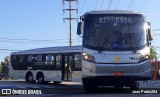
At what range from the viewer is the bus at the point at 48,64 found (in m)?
27.5

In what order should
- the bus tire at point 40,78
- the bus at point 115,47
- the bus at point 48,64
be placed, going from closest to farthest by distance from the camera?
the bus at point 115,47 < the bus at point 48,64 < the bus tire at point 40,78

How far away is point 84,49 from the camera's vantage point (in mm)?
16641

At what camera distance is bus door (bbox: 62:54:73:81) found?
91.1ft

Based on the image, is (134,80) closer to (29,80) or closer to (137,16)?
(137,16)

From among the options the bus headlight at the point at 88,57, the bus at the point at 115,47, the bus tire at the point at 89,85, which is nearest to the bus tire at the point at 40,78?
the bus tire at the point at 89,85

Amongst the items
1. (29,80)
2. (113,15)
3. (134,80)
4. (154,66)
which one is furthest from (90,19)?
(154,66)

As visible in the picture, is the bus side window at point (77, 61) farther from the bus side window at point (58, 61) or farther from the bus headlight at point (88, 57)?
the bus headlight at point (88, 57)

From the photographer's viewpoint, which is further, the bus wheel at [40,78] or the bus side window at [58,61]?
the bus wheel at [40,78]

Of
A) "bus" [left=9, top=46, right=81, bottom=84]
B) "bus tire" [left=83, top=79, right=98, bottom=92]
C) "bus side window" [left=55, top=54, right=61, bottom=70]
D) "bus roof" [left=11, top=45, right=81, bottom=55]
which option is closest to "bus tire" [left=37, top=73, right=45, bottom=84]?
"bus" [left=9, top=46, right=81, bottom=84]

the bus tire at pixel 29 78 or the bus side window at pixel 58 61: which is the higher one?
the bus side window at pixel 58 61

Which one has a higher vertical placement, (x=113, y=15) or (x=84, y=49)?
(x=113, y=15)

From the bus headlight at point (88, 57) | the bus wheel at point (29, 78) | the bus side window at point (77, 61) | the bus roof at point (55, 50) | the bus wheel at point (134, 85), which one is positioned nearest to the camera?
the bus headlight at point (88, 57)

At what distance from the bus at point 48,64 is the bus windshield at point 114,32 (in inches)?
412

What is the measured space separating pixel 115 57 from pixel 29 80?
53.9 feet
